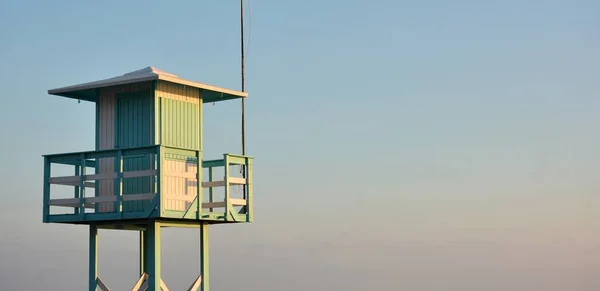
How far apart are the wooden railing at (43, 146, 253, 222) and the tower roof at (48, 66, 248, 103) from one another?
1.86 m

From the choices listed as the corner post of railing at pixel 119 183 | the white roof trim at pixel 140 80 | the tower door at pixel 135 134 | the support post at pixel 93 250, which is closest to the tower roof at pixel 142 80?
the white roof trim at pixel 140 80

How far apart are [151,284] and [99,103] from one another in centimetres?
537

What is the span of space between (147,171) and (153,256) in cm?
237

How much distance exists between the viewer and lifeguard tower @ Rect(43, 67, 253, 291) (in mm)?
32438

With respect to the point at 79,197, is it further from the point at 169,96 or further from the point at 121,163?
the point at 169,96

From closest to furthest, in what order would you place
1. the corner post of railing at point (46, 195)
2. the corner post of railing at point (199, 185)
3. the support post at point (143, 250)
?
the corner post of railing at point (199, 185)
the corner post of railing at point (46, 195)
the support post at point (143, 250)

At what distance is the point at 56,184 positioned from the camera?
33406 mm

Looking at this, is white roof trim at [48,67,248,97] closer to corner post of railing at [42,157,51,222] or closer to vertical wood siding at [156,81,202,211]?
vertical wood siding at [156,81,202,211]

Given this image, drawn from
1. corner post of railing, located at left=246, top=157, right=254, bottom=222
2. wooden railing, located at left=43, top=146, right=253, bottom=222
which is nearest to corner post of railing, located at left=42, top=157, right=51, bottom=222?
wooden railing, located at left=43, top=146, right=253, bottom=222

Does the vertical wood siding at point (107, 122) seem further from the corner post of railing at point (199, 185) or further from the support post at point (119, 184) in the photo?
the corner post of railing at point (199, 185)

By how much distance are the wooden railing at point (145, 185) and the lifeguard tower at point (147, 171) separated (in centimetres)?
3

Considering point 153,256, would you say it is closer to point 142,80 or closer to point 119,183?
point 119,183

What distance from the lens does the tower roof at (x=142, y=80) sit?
33125mm

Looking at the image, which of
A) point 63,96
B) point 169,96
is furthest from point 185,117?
point 63,96
